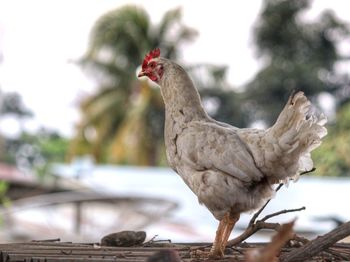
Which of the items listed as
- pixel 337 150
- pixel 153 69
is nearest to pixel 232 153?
pixel 153 69

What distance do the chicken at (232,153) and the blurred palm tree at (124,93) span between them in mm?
12953

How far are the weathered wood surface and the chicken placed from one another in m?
0.07

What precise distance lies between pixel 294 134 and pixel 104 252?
57cm

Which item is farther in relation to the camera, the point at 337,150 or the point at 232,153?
the point at 337,150

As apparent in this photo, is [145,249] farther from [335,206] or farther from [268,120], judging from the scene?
[268,120]

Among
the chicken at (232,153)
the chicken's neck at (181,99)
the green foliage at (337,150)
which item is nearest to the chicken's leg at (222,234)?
the chicken at (232,153)

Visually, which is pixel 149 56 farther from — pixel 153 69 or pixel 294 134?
pixel 294 134

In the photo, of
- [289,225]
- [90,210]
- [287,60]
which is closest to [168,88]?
[289,225]

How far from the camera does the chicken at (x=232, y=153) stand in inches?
79.1

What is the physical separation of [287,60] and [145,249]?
14.5 meters

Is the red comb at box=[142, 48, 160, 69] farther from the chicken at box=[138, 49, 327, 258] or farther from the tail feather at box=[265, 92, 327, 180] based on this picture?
the tail feather at box=[265, 92, 327, 180]

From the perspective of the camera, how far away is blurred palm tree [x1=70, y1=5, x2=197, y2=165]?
621 inches

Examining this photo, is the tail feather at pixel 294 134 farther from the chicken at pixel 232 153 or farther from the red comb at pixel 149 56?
the red comb at pixel 149 56

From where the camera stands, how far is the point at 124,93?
1645 cm
